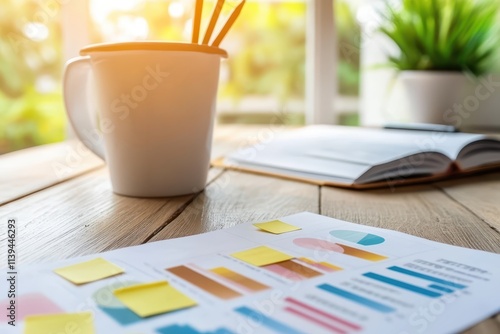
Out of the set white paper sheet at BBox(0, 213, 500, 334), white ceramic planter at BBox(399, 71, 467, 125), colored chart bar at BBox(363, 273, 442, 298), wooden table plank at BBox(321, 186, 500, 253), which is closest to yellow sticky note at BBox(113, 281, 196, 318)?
white paper sheet at BBox(0, 213, 500, 334)

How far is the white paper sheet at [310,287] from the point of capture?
0.25 metres

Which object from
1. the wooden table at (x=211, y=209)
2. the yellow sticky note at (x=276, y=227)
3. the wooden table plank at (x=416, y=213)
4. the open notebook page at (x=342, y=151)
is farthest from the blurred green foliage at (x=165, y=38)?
the yellow sticky note at (x=276, y=227)

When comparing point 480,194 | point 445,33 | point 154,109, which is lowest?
point 480,194

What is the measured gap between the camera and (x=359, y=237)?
1.35 ft

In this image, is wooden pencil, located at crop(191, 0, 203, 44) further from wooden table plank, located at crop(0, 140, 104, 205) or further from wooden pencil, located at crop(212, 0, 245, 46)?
wooden table plank, located at crop(0, 140, 104, 205)

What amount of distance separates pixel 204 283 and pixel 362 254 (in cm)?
12

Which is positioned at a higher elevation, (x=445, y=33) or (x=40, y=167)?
(x=445, y=33)

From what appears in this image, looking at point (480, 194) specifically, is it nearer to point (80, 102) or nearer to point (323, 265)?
point (323, 265)

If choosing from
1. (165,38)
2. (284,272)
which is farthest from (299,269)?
(165,38)

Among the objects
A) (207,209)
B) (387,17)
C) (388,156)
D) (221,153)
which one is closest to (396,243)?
(207,209)

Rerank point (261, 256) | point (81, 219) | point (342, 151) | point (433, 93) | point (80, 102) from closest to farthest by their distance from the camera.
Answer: point (261, 256), point (81, 219), point (80, 102), point (342, 151), point (433, 93)

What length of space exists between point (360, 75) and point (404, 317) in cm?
146

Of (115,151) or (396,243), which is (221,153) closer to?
(115,151)

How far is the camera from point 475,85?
1421 millimetres
